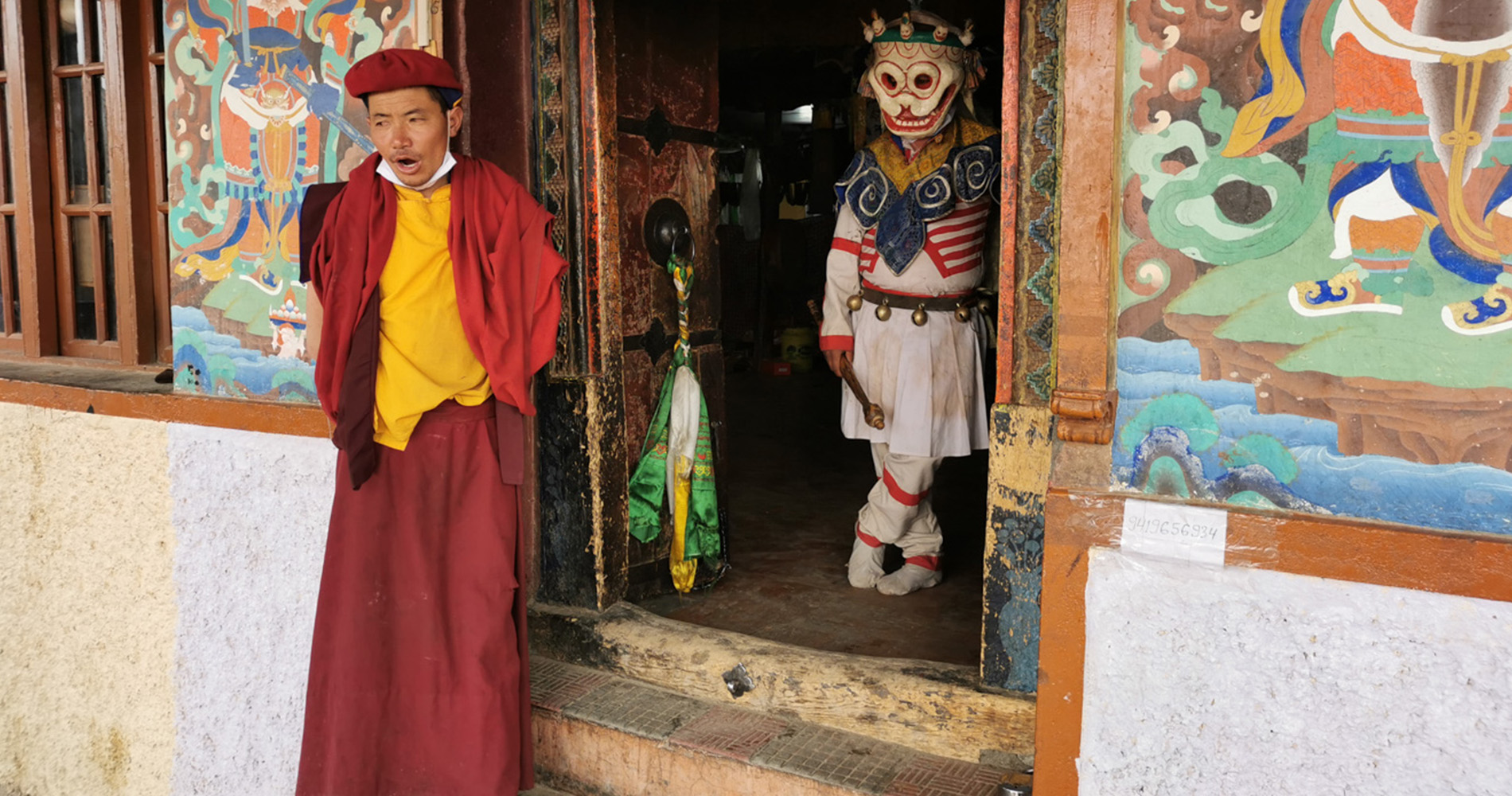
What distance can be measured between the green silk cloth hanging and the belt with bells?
69 cm

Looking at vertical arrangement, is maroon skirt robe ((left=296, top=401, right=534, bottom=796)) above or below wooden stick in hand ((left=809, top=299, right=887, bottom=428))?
below

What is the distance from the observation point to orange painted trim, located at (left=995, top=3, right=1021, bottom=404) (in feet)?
8.41

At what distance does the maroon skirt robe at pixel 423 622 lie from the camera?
9.19ft

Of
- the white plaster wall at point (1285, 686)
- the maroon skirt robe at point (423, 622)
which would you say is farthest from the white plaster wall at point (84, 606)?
the white plaster wall at point (1285, 686)

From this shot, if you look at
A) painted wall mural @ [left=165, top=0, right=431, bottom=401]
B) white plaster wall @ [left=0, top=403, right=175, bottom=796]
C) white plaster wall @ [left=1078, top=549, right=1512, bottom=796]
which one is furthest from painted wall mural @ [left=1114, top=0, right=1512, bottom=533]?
white plaster wall @ [left=0, top=403, right=175, bottom=796]

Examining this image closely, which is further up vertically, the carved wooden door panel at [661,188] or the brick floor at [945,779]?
the carved wooden door panel at [661,188]

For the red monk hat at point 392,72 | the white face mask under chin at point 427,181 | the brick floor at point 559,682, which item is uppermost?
the red monk hat at point 392,72

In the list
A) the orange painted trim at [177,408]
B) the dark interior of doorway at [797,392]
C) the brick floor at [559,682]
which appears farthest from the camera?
the dark interior of doorway at [797,392]

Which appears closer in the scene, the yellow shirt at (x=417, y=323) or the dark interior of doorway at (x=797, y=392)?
the yellow shirt at (x=417, y=323)

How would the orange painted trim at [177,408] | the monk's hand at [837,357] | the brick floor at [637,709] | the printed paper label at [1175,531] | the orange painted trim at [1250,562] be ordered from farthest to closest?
1. the monk's hand at [837,357]
2. the orange painted trim at [177,408]
3. the brick floor at [637,709]
4. the printed paper label at [1175,531]
5. the orange painted trim at [1250,562]

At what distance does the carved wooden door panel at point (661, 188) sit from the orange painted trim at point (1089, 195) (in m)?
1.72

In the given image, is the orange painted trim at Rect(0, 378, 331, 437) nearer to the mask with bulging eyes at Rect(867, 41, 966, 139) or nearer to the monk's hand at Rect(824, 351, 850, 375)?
the monk's hand at Rect(824, 351, 850, 375)

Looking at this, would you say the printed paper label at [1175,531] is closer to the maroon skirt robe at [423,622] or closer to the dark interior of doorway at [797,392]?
the dark interior of doorway at [797,392]

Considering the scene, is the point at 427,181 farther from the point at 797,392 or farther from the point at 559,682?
the point at 797,392
